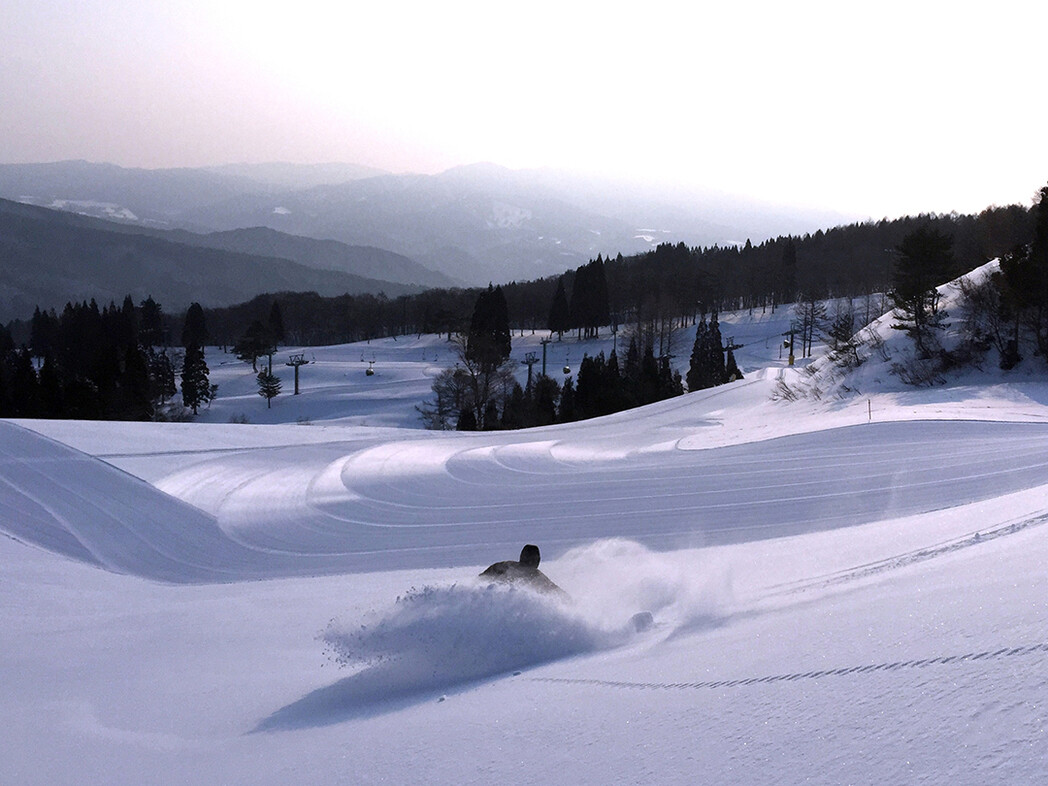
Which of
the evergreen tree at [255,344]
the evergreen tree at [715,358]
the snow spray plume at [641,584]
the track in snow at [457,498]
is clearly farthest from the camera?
the evergreen tree at [255,344]

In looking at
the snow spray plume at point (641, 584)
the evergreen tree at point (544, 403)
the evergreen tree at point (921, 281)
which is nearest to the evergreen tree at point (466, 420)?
the evergreen tree at point (544, 403)

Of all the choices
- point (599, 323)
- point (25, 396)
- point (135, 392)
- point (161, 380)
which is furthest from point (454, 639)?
point (599, 323)

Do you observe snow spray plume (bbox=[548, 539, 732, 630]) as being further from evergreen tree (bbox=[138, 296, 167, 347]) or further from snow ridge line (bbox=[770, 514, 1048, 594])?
evergreen tree (bbox=[138, 296, 167, 347])

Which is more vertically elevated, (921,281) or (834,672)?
(921,281)

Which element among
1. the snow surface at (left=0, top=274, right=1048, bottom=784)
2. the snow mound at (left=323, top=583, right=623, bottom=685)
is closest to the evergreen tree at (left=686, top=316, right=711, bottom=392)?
the snow surface at (left=0, top=274, right=1048, bottom=784)

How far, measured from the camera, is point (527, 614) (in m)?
6.74

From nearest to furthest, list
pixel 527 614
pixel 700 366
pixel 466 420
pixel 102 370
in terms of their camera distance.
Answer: pixel 527 614 < pixel 466 420 < pixel 102 370 < pixel 700 366

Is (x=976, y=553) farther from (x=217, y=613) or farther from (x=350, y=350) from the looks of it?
(x=350, y=350)

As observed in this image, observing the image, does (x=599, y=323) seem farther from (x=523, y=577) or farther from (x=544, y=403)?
(x=523, y=577)

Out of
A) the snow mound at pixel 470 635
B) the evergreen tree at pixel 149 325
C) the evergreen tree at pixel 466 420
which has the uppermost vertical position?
the evergreen tree at pixel 149 325

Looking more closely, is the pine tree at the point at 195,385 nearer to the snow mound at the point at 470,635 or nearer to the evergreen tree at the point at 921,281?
the evergreen tree at the point at 921,281

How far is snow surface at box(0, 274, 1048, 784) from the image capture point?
12.8ft

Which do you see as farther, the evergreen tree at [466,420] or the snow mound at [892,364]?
the evergreen tree at [466,420]

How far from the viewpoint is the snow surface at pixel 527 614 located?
389 cm
